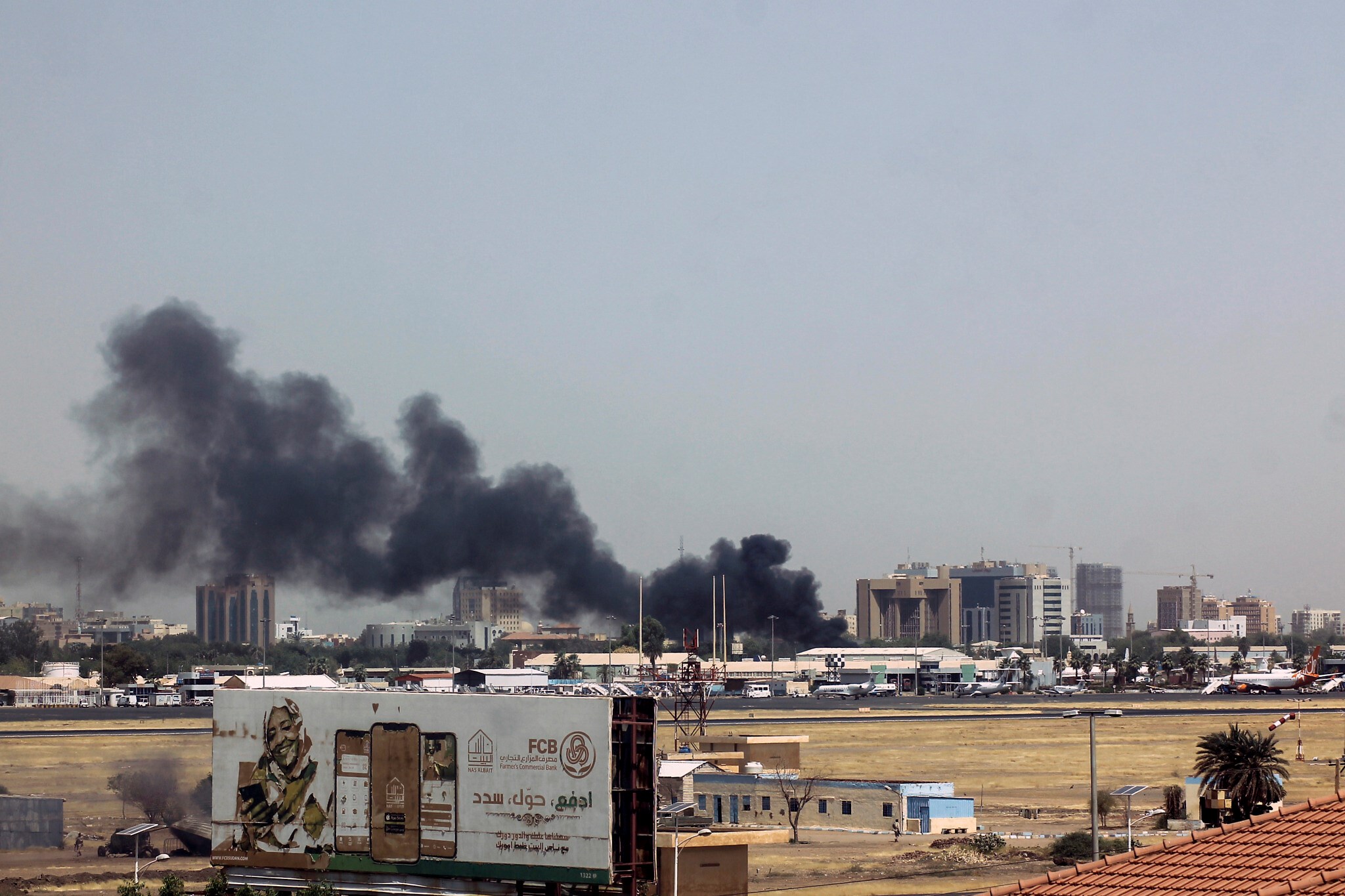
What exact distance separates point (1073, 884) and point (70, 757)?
89893mm

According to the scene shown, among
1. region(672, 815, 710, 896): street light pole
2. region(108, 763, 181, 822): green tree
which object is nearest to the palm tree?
region(672, 815, 710, 896): street light pole

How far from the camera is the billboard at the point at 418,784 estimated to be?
121 feet

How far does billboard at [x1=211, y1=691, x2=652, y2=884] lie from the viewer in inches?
1448

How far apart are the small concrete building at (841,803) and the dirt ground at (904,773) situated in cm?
181

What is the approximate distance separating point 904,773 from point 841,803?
2320 centimetres

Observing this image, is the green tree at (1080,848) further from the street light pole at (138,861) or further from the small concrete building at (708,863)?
the street light pole at (138,861)

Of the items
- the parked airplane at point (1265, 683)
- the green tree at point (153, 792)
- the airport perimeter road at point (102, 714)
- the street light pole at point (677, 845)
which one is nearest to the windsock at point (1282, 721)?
the street light pole at point (677, 845)

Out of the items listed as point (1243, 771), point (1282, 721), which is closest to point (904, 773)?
point (1243, 771)

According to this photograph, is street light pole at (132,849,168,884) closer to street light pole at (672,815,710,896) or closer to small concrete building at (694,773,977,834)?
street light pole at (672,815,710,896)

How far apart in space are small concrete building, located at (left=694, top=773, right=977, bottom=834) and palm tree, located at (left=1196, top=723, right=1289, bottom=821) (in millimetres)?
10865

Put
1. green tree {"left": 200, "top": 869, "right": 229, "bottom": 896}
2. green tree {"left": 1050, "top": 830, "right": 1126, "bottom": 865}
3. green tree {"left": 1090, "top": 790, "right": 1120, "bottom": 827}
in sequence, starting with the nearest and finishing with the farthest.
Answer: green tree {"left": 200, "top": 869, "right": 229, "bottom": 896}, green tree {"left": 1050, "top": 830, "right": 1126, "bottom": 865}, green tree {"left": 1090, "top": 790, "right": 1120, "bottom": 827}

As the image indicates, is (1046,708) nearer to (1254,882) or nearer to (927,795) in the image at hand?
(927,795)

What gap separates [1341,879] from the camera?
1800cm

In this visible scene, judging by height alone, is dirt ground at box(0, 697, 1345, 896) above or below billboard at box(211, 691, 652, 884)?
below
